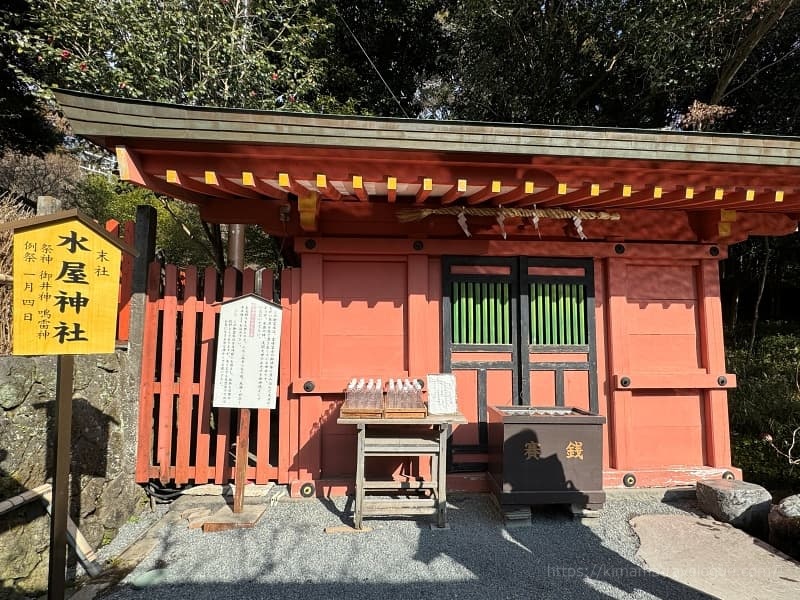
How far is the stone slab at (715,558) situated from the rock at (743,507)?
94mm

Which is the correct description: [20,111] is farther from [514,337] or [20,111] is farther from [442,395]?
[514,337]

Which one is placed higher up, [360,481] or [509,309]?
[509,309]

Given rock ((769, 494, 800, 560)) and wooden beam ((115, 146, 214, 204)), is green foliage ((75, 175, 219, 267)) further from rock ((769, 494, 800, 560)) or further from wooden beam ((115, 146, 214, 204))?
rock ((769, 494, 800, 560))

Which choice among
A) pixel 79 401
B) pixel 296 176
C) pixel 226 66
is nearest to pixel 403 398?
pixel 296 176

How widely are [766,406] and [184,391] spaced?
7.98 metres

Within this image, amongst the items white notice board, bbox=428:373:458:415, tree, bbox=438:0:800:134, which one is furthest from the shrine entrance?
tree, bbox=438:0:800:134

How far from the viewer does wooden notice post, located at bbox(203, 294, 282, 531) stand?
3.28 metres

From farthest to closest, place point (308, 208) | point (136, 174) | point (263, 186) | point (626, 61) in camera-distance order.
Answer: point (626, 61) → point (308, 208) → point (263, 186) → point (136, 174)

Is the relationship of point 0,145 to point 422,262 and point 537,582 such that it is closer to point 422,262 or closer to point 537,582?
point 422,262

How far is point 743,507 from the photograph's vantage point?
130 inches

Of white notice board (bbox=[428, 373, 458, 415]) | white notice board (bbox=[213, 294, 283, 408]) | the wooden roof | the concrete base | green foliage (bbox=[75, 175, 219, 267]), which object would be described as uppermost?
green foliage (bbox=[75, 175, 219, 267])

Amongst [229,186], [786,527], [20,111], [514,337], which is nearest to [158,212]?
[20,111]

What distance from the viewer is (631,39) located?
6.71 meters

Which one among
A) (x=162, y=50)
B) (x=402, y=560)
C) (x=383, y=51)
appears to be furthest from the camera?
(x=383, y=51)
